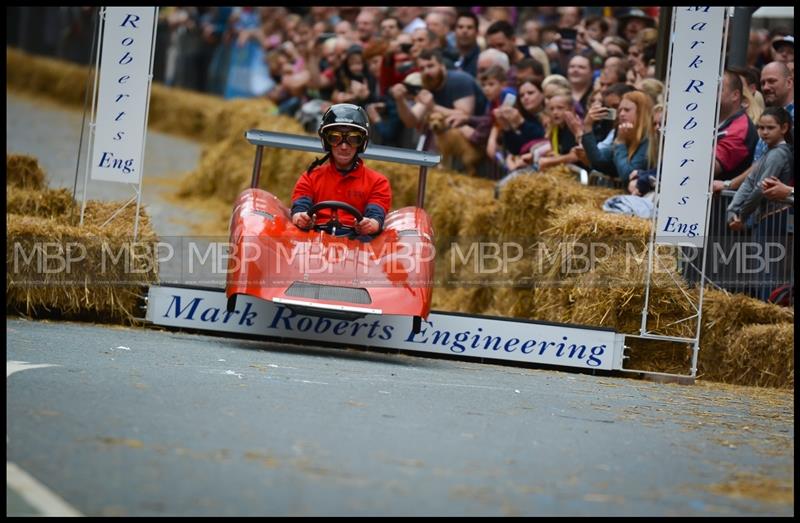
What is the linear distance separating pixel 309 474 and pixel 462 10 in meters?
13.2

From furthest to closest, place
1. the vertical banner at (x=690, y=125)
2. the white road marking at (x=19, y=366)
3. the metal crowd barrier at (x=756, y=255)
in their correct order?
1. the metal crowd barrier at (x=756, y=255)
2. the vertical banner at (x=690, y=125)
3. the white road marking at (x=19, y=366)

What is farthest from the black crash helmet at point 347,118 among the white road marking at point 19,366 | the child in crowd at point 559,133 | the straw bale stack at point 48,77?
the straw bale stack at point 48,77

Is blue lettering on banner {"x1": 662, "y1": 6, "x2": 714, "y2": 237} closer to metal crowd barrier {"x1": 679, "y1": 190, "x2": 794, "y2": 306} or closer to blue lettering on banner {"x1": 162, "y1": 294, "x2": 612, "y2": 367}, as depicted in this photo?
metal crowd barrier {"x1": 679, "y1": 190, "x2": 794, "y2": 306}

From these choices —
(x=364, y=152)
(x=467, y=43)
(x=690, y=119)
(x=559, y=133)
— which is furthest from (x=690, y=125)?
(x=467, y=43)

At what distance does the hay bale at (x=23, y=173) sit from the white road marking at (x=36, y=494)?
8.50 meters

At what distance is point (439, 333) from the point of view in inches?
463

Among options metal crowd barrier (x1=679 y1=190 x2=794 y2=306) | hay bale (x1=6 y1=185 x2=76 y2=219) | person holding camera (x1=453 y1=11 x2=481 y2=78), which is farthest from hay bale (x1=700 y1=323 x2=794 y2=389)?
person holding camera (x1=453 y1=11 x2=481 y2=78)

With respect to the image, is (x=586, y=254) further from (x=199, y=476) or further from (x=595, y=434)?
(x=199, y=476)

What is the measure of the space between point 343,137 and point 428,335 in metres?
1.72

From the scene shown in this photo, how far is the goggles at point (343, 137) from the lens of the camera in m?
11.8

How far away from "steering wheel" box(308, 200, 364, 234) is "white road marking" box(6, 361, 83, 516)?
568 centimetres

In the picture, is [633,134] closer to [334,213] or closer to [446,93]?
[334,213]

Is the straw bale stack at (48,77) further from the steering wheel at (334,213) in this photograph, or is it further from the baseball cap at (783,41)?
the steering wheel at (334,213)

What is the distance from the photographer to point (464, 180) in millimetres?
16547
